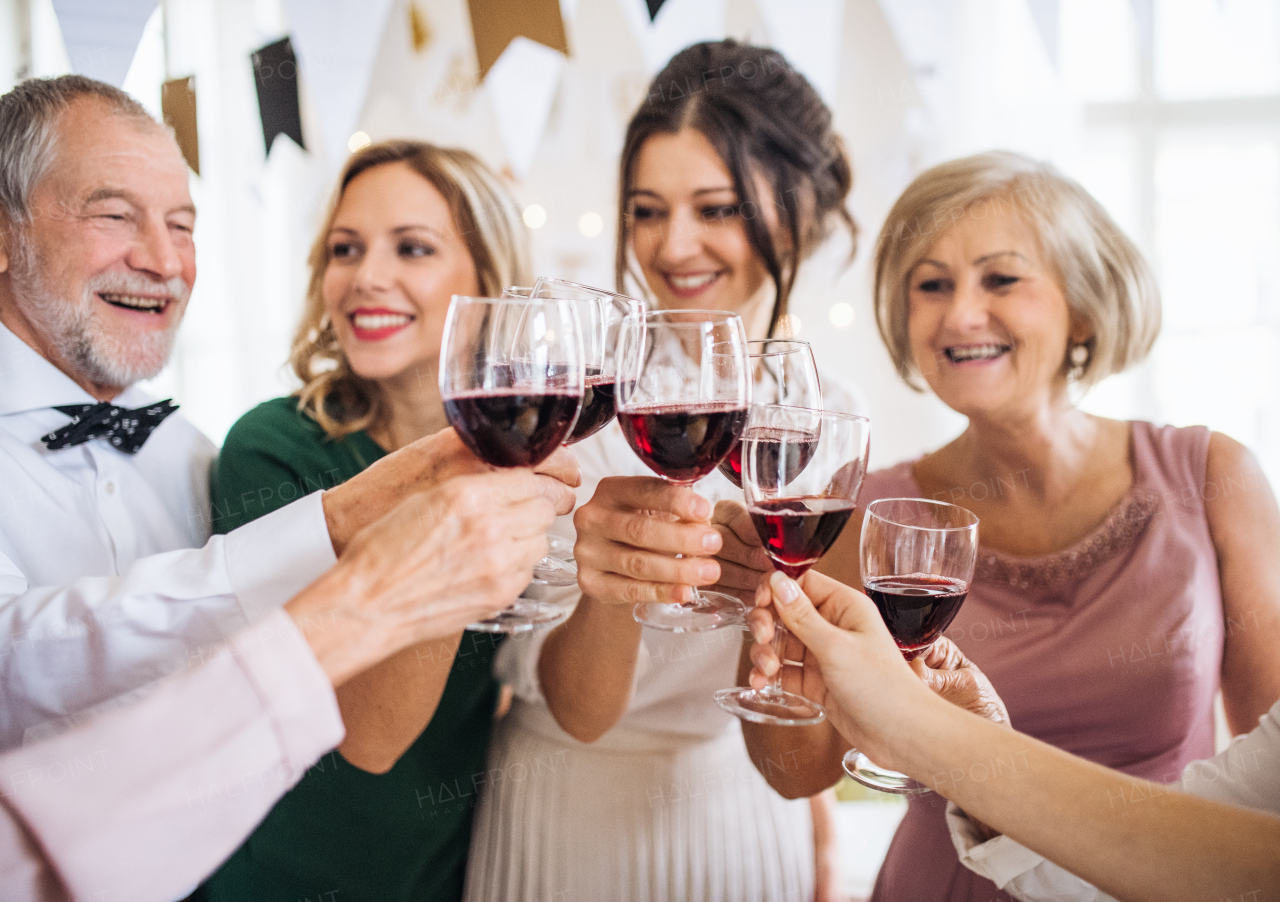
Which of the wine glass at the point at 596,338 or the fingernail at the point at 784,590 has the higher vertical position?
the wine glass at the point at 596,338

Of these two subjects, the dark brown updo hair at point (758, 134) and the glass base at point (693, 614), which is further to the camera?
the dark brown updo hair at point (758, 134)

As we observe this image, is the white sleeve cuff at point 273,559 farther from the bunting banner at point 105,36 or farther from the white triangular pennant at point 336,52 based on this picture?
the white triangular pennant at point 336,52

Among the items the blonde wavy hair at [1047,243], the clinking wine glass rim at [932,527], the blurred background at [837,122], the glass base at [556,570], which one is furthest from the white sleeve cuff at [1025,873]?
the blurred background at [837,122]

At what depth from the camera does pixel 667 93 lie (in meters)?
1.88

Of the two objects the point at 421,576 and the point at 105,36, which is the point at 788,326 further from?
the point at 105,36

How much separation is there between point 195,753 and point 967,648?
1236 millimetres

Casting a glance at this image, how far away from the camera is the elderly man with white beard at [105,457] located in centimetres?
110

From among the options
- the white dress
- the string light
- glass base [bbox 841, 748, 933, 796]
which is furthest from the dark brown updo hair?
glass base [bbox 841, 748, 933, 796]

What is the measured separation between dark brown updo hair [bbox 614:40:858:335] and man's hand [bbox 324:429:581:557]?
0.96 metres

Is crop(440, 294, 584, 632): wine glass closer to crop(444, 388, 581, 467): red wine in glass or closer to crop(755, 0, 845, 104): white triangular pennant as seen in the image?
crop(444, 388, 581, 467): red wine in glass

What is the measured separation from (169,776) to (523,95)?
9.72 ft

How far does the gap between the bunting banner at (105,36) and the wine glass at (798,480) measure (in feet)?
6.31

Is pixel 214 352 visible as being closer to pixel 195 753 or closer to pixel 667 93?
pixel 667 93

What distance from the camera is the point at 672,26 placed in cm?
284
